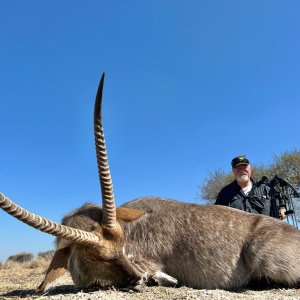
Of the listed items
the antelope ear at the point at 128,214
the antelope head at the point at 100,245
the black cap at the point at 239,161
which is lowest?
the antelope head at the point at 100,245

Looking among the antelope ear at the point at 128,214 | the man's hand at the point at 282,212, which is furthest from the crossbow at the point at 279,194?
the antelope ear at the point at 128,214

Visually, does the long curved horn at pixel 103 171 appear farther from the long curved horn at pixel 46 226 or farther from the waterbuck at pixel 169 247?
the long curved horn at pixel 46 226

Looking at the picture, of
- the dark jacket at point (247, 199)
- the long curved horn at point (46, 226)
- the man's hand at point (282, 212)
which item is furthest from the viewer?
the man's hand at point (282, 212)

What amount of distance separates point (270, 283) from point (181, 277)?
3.66ft

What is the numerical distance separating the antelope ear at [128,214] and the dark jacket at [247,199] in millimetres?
3040

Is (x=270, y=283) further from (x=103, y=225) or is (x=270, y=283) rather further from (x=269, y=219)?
(x=103, y=225)

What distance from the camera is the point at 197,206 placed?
656cm

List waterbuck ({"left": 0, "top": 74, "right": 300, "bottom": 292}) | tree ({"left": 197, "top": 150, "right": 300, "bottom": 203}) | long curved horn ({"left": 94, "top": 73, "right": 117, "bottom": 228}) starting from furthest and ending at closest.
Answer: tree ({"left": 197, "top": 150, "right": 300, "bottom": 203}) < waterbuck ({"left": 0, "top": 74, "right": 300, "bottom": 292}) < long curved horn ({"left": 94, "top": 73, "right": 117, "bottom": 228})

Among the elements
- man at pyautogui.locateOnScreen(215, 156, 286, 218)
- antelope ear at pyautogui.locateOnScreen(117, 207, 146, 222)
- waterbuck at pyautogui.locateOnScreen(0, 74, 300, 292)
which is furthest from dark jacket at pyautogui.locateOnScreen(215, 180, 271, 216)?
antelope ear at pyautogui.locateOnScreen(117, 207, 146, 222)

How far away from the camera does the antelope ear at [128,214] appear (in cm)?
602

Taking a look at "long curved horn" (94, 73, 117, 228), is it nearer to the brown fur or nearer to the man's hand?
the brown fur

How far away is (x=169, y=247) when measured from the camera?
6.02 meters

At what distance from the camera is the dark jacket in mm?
8672

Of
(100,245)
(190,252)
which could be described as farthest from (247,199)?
(100,245)
